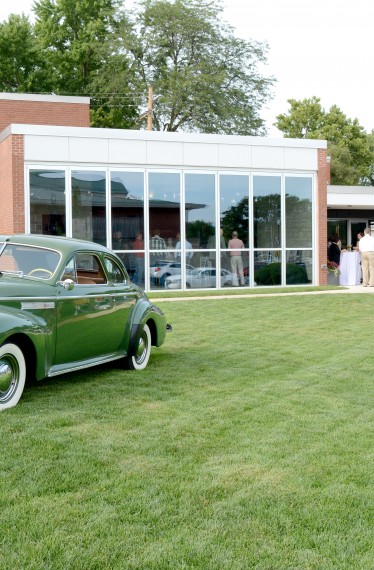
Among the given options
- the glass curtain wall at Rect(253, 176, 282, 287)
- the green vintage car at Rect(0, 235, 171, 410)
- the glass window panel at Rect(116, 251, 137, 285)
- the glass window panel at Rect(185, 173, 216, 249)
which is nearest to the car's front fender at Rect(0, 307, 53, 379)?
the green vintage car at Rect(0, 235, 171, 410)

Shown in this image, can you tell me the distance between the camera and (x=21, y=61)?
45.8 metres

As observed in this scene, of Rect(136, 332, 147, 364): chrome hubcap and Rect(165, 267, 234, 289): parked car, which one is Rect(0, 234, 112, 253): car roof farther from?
Rect(165, 267, 234, 289): parked car

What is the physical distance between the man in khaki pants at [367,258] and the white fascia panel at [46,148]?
940cm

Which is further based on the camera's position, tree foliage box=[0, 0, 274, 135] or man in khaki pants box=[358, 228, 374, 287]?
tree foliage box=[0, 0, 274, 135]

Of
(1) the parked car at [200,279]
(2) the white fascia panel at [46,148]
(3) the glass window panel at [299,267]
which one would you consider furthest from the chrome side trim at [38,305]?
(3) the glass window panel at [299,267]

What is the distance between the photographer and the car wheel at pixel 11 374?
19.5ft

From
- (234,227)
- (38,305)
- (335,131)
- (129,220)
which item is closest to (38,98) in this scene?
(129,220)

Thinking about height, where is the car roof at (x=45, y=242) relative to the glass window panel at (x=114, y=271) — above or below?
above

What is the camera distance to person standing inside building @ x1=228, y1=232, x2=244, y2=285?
68.6ft

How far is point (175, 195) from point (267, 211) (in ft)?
9.66

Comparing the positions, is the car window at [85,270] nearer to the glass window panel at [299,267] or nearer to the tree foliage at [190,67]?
the glass window panel at [299,267]

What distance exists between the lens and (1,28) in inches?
1783

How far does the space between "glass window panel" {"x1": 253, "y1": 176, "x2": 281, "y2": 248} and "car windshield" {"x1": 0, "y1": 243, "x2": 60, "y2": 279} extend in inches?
562

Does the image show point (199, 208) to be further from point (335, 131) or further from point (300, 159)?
point (335, 131)
